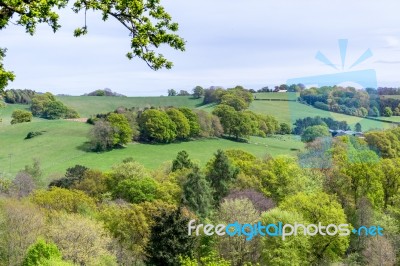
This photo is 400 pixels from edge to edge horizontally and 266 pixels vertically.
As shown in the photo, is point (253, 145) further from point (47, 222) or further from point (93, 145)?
point (47, 222)

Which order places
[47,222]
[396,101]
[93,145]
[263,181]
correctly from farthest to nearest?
[396,101] < [93,145] < [263,181] < [47,222]

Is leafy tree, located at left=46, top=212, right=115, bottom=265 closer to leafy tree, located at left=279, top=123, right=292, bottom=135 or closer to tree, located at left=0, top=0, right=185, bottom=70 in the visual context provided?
tree, located at left=0, top=0, right=185, bottom=70

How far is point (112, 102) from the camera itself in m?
155

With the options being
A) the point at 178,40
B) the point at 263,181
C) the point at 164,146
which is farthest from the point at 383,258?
the point at 164,146

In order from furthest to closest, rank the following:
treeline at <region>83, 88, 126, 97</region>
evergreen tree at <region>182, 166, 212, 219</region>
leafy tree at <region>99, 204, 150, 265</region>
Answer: treeline at <region>83, 88, 126, 97</region>
evergreen tree at <region>182, 166, 212, 219</region>
leafy tree at <region>99, 204, 150, 265</region>

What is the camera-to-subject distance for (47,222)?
144ft

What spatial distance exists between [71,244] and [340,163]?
3954 centimetres

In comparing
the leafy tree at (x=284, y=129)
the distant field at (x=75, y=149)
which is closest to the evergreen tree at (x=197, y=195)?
the distant field at (x=75, y=149)

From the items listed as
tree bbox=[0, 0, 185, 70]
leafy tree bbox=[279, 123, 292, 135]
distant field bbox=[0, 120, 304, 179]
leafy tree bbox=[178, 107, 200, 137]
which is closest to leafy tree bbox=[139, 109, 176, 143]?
distant field bbox=[0, 120, 304, 179]

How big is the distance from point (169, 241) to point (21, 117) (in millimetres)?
107212

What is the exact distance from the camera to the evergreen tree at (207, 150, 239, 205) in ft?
195

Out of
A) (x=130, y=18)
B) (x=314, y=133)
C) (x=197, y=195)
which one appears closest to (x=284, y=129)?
(x=314, y=133)

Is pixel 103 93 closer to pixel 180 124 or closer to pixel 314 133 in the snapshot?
pixel 180 124

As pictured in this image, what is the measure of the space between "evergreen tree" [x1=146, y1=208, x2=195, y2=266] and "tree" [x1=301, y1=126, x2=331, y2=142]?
51.6 meters
